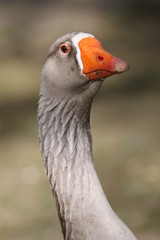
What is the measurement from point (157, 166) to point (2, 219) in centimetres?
167

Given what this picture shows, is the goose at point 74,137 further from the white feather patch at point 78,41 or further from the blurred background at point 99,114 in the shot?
the blurred background at point 99,114

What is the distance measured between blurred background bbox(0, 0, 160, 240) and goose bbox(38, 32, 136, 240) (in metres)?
2.09

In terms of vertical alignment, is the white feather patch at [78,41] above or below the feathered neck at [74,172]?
above

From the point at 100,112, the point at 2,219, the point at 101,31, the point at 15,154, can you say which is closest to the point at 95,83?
the point at 2,219

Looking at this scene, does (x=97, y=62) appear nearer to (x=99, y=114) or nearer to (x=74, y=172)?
(x=74, y=172)

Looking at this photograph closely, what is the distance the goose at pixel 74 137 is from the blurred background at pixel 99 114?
2087 mm

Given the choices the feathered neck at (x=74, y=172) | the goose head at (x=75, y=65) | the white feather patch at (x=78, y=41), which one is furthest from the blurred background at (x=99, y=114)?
the white feather patch at (x=78, y=41)

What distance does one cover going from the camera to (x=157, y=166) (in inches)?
234

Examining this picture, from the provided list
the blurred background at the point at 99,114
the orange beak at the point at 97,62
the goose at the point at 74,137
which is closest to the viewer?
the orange beak at the point at 97,62

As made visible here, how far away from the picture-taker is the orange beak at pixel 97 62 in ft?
8.47

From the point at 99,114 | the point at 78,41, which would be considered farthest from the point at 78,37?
the point at 99,114

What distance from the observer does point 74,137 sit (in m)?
2.87

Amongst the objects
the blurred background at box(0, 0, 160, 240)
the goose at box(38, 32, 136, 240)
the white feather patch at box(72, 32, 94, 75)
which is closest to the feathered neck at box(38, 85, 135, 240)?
the goose at box(38, 32, 136, 240)

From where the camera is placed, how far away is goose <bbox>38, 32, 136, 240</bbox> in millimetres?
2742
